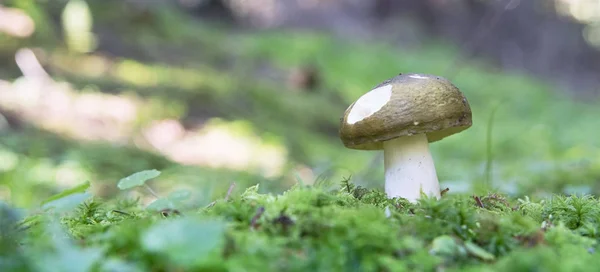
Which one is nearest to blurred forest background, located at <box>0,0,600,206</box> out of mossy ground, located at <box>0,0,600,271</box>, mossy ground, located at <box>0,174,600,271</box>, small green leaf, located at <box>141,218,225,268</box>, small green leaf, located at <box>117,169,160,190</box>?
mossy ground, located at <box>0,0,600,271</box>

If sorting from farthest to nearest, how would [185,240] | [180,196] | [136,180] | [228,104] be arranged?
[228,104]
[136,180]
[180,196]
[185,240]

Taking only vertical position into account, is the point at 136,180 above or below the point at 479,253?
above

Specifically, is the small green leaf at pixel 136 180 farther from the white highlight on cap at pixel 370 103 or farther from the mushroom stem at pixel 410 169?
the mushroom stem at pixel 410 169

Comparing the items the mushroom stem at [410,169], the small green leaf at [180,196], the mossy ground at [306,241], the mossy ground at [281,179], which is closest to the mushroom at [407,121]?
the mushroom stem at [410,169]

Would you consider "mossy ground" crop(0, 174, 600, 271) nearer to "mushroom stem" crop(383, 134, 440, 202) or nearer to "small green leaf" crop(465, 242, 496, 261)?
"small green leaf" crop(465, 242, 496, 261)

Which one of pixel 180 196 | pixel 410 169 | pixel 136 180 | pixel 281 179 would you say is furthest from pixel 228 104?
pixel 180 196

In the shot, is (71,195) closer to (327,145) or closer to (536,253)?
(536,253)

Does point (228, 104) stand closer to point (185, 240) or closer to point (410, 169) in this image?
point (410, 169)
